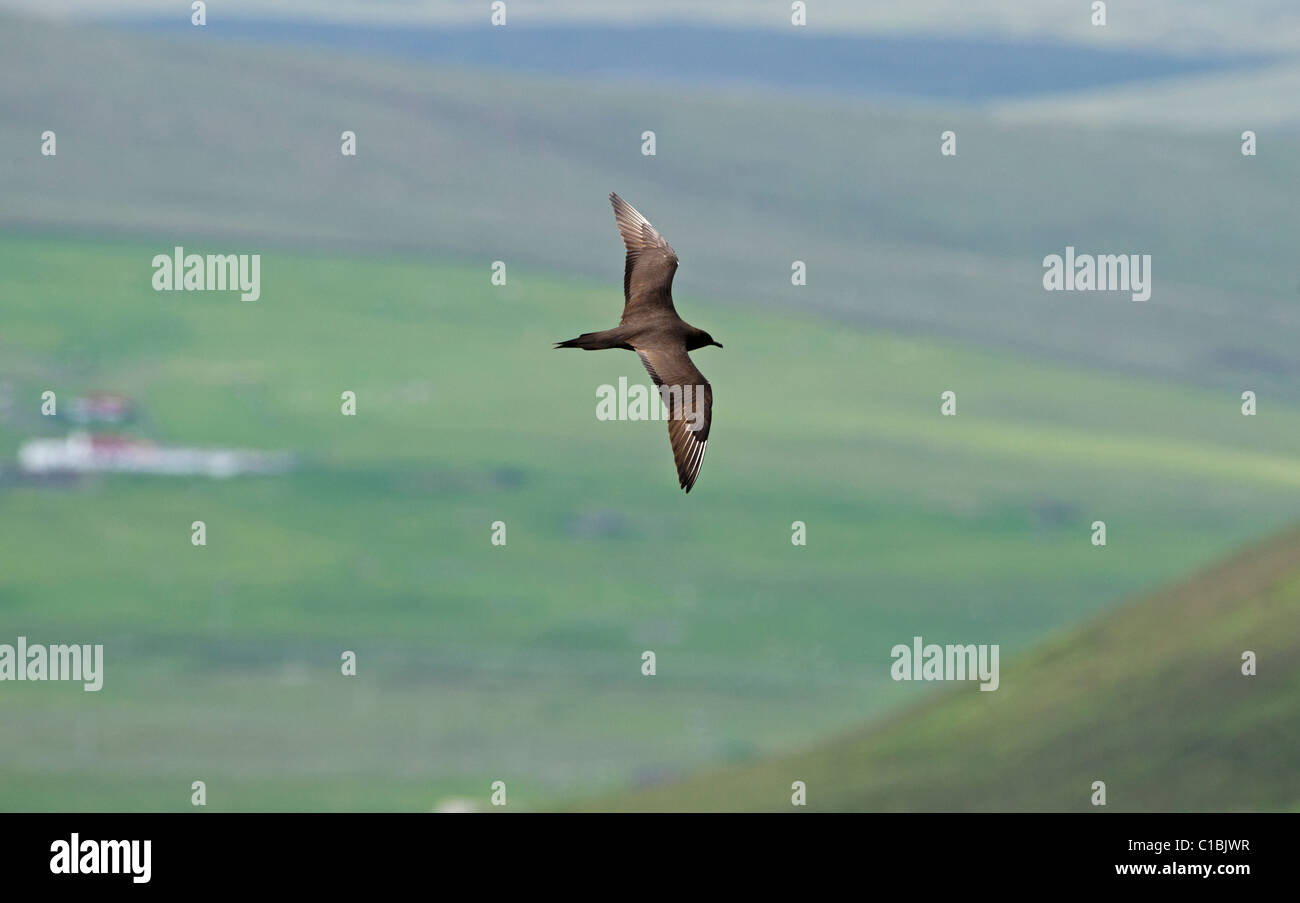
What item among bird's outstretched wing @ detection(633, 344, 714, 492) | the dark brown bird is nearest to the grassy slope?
the dark brown bird

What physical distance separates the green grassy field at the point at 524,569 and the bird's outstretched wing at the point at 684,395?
89.6m

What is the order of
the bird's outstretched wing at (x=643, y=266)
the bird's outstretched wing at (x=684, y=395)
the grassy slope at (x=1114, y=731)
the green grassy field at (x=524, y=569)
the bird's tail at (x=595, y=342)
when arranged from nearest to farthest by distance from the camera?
the bird's tail at (x=595, y=342), the bird's outstretched wing at (x=684, y=395), the bird's outstretched wing at (x=643, y=266), the grassy slope at (x=1114, y=731), the green grassy field at (x=524, y=569)

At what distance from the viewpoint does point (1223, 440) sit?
198500mm

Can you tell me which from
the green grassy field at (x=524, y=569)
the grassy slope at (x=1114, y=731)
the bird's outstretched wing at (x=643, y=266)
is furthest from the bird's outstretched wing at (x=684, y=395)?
the green grassy field at (x=524, y=569)

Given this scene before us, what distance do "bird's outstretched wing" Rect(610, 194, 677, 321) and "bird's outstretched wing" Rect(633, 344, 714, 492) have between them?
1562mm

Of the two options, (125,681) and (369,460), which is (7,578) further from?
(369,460)

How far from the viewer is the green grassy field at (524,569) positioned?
137m

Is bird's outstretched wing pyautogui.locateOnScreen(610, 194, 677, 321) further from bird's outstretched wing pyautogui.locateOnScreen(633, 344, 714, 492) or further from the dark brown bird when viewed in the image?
bird's outstretched wing pyautogui.locateOnScreen(633, 344, 714, 492)

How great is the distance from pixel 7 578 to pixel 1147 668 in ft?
308

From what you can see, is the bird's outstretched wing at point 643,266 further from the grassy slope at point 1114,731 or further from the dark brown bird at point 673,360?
the grassy slope at point 1114,731

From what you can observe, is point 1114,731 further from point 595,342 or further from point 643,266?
point 595,342
